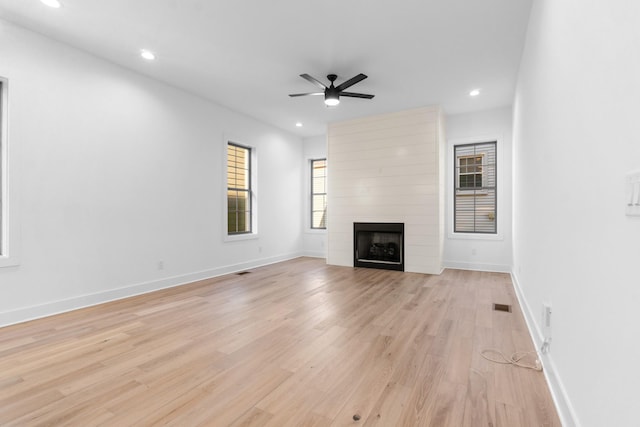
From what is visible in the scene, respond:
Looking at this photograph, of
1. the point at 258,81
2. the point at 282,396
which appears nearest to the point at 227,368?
the point at 282,396

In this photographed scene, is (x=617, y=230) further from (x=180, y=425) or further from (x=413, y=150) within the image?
(x=413, y=150)

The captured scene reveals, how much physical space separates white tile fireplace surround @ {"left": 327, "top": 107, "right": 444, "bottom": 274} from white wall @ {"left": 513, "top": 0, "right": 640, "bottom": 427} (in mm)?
3143

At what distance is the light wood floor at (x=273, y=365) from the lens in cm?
163

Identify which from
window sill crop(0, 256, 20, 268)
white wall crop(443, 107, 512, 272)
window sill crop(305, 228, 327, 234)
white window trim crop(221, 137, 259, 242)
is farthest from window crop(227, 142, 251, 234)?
white wall crop(443, 107, 512, 272)

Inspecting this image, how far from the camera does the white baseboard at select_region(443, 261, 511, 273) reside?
213 inches

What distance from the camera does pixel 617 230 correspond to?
100 centimetres

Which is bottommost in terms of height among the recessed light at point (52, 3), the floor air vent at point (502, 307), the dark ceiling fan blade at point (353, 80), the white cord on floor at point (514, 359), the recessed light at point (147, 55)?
the floor air vent at point (502, 307)

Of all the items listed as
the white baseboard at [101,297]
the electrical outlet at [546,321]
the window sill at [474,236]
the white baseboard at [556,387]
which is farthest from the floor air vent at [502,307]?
the white baseboard at [101,297]

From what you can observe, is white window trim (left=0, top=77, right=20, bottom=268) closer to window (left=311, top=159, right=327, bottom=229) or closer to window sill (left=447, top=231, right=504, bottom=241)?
window (left=311, top=159, right=327, bottom=229)

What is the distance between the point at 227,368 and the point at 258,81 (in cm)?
379

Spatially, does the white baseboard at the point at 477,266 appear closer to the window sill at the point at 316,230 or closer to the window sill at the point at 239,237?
the window sill at the point at 316,230

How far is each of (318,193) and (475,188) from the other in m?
3.54

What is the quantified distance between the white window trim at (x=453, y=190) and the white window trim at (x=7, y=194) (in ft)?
20.4

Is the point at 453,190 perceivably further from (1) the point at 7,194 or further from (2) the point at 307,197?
(1) the point at 7,194
